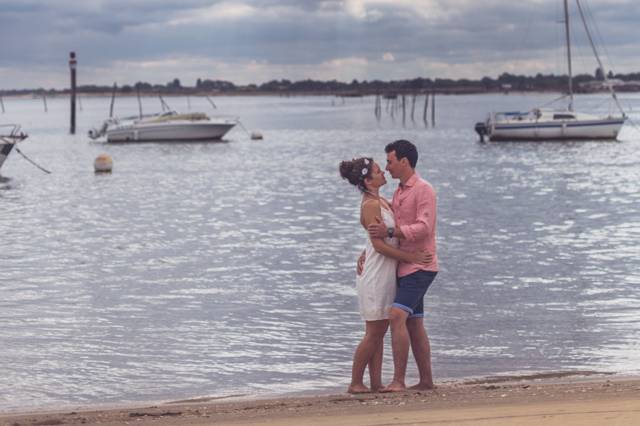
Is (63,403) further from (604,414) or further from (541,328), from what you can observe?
(541,328)

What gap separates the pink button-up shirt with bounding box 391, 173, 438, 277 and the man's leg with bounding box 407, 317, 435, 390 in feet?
1.81

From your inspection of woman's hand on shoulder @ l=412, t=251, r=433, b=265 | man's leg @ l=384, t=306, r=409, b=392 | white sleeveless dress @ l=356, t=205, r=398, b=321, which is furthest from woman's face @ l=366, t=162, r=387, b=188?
man's leg @ l=384, t=306, r=409, b=392

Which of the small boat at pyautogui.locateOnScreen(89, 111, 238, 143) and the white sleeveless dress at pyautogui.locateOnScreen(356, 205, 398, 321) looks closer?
the white sleeveless dress at pyautogui.locateOnScreen(356, 205, 398, 321)

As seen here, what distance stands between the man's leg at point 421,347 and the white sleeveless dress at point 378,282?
33cm

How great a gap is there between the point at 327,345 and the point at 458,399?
4296 millimetres

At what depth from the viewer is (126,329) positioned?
14227mm

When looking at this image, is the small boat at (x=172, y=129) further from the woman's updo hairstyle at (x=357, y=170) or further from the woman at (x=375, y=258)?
the woman's updo hairstyle at (x=357, y=170)

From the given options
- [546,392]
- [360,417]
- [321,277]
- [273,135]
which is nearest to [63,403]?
[360,417]

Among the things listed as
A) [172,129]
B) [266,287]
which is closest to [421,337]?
[266,287]

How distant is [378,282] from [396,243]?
0.35 metres

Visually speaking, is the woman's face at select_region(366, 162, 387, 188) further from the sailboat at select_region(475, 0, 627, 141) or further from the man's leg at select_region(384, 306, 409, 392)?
the sailboat at select_region(475, 0, 627, 141)

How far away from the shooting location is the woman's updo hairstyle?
8.64 m

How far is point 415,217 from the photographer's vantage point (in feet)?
28.6

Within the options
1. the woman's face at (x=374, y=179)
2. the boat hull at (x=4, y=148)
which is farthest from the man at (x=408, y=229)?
the boat hull at (x=4, y=148)
